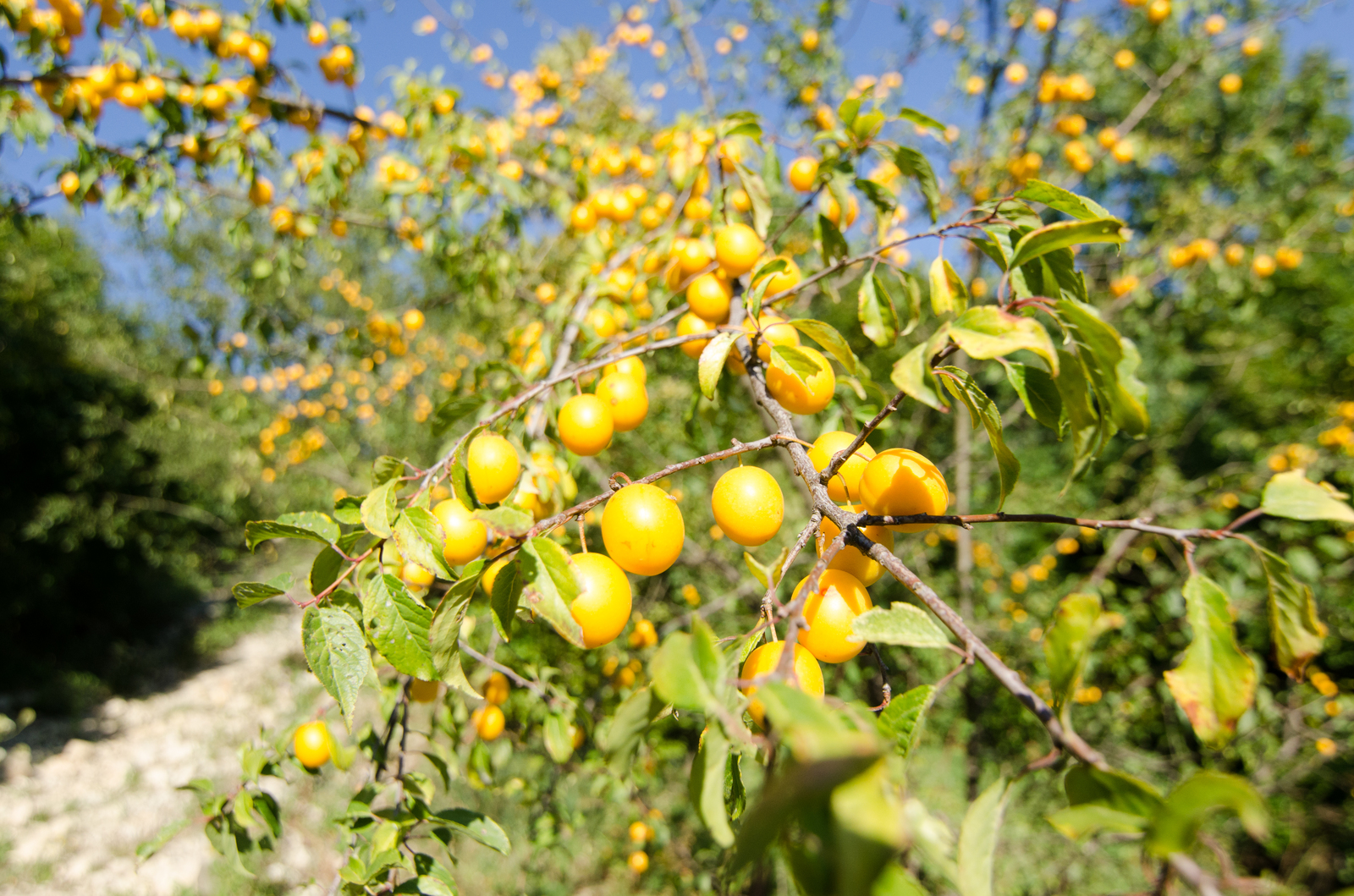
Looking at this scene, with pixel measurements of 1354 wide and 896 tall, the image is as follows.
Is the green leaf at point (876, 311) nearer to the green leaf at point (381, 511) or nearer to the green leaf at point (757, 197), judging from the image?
the green leaf at point (757, 197)

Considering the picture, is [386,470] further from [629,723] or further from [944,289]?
[944,289]

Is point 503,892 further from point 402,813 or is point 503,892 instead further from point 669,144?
point 669,144

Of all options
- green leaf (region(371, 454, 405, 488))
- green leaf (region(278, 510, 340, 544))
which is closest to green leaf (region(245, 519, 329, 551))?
green leaf (region(278, 510, 340, 544))

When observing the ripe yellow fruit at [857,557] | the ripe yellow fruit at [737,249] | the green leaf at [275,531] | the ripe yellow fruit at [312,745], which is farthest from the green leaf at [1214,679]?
the ripe yellow fruit at [312,745]

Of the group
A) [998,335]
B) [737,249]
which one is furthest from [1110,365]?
[737,249]

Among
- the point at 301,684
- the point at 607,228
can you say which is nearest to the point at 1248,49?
the point at 607,228

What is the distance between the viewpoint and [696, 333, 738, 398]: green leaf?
2.60 ft

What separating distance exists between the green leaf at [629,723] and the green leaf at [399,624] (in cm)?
28

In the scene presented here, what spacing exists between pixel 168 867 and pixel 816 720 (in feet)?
18.5

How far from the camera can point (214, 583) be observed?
31.0 feet

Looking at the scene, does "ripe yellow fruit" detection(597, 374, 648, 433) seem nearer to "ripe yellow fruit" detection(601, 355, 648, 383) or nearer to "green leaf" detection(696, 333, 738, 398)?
"ripe yellow fruit" detection(601, 355, 648, 383)

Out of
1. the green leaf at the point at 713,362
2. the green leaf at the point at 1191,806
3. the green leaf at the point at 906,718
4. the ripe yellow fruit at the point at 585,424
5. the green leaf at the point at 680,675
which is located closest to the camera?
the green leaf at the point at 1191,806

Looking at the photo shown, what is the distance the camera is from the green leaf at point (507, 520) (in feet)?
2.01

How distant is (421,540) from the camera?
2.32 ft
